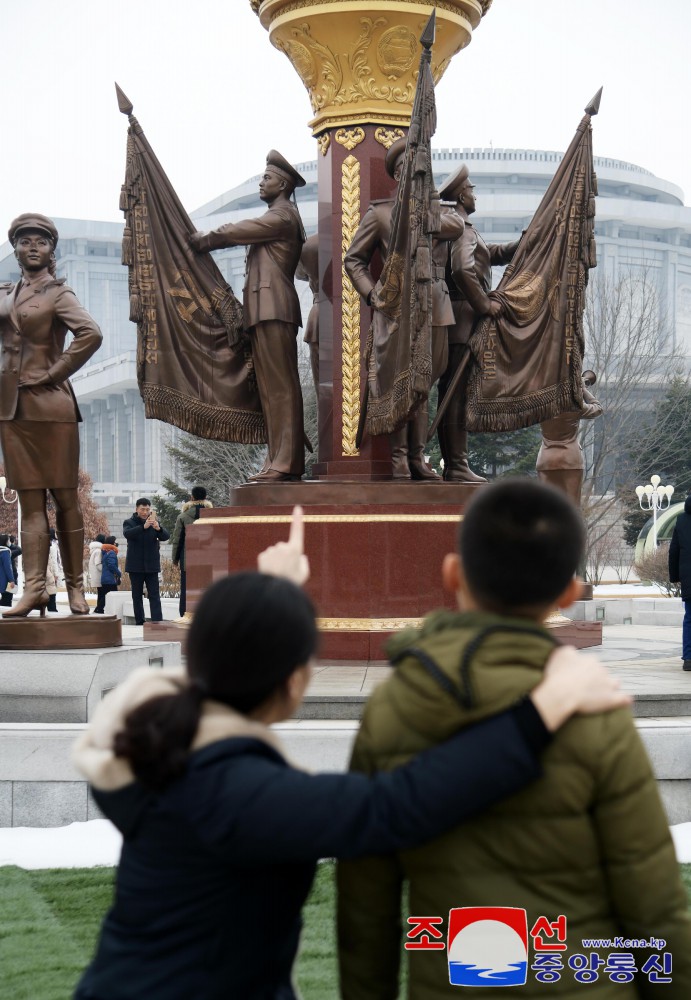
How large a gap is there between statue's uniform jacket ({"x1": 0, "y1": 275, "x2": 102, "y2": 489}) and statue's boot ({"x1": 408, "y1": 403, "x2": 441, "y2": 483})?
311cm

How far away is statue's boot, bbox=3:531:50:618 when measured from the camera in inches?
315

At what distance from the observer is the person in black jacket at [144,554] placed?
14.9 metres

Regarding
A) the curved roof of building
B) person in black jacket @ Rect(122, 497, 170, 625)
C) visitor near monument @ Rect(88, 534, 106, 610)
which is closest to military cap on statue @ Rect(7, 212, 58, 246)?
person in black jacket @ Rect(122, 497, 170, 625)

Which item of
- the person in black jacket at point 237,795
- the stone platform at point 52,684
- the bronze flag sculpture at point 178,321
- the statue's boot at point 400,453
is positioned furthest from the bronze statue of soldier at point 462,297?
the person in black jacket at point 237,795

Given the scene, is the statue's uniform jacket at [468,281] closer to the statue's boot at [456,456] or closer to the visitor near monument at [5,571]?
the statue's boot at [456,456]

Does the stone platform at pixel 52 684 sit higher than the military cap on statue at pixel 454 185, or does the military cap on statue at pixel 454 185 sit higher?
the military cap on statue at pixel 454 185

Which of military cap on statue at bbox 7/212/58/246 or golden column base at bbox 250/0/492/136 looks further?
golden column base at bbox 250/0/492/136

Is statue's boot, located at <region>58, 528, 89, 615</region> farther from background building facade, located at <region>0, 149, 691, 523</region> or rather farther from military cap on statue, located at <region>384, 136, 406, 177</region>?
background building facade, located at <region>0, 149, 691, 523</region>

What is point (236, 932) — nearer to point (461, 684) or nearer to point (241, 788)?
point (241, 788)

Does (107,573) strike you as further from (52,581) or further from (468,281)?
(468,281)

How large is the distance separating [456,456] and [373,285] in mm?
1694

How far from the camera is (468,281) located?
10469mm

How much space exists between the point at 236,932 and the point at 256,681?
379 mm

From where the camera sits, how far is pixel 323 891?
211 inches
